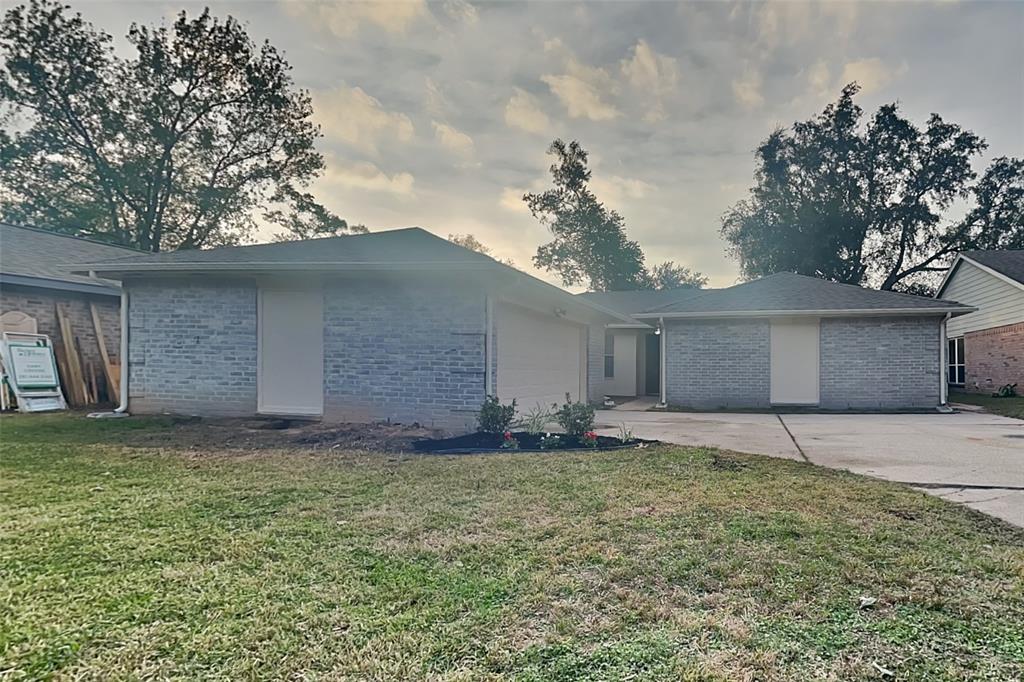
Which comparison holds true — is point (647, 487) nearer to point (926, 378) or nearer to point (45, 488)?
point (45, 488)

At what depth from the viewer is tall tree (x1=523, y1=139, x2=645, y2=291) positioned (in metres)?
32.5

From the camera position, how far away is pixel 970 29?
980 centimetres

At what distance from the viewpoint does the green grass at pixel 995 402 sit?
40.9 ft

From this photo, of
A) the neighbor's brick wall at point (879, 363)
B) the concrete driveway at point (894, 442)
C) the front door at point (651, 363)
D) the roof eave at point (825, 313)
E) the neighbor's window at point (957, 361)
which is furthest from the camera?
the neighbor's window at point (957, 361)

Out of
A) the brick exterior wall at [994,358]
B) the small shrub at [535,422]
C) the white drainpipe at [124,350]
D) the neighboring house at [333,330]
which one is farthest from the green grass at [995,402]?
Result: the white drainpipe at [124,350]

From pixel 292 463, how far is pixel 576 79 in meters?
9.32

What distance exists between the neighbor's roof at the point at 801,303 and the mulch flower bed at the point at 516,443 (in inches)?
292

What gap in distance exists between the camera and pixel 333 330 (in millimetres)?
8773

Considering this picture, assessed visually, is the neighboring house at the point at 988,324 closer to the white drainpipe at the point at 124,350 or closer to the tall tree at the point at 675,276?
the white drainpipe at the point at 124,350

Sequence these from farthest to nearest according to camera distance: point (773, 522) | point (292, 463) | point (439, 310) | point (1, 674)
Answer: point (439, 310) → point (292, 463) → point (773, 522) → point (1, 674)

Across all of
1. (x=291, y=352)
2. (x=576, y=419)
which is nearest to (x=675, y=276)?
(x=576, y=419)

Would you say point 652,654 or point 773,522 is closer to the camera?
point 652,654

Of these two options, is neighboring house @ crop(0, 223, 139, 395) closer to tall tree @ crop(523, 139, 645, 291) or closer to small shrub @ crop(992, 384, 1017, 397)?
small shrub @ crop(992, 384, 1017, 397)

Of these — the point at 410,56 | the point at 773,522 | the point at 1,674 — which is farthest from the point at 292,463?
the point at 410,56
